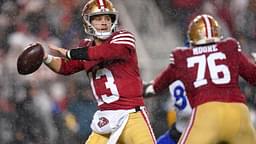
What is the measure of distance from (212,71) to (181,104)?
867 millimetres

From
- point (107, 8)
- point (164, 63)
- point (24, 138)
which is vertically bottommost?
point (24, 138)

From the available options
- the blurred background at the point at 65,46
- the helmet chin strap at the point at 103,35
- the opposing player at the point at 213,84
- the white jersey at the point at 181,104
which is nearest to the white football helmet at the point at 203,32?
the opposing player at the point at 213,84

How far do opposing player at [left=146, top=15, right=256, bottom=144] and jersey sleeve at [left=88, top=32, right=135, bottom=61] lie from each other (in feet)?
0.77

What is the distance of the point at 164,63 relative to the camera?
6.72 m

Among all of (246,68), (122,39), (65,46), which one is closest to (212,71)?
(246,68)

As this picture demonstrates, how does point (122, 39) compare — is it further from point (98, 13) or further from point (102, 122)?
point (102, 122)

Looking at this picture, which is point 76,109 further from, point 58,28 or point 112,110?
point 112,110

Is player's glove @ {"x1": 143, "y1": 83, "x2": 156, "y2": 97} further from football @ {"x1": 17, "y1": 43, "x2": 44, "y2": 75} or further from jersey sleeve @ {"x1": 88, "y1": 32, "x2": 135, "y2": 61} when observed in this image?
football @ {"x1": 17, "y1": 43, "x2": 44, "y2": 75}

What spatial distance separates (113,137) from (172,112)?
6.24ft

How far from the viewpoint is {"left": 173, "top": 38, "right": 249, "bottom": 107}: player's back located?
4641 millimetres

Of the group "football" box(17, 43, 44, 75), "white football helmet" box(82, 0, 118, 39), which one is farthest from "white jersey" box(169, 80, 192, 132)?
"football" box(17, 43, 44, 75)

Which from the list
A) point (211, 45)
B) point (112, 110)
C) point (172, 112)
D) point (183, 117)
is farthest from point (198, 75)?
point (172, 112)

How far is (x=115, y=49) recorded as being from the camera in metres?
4.78

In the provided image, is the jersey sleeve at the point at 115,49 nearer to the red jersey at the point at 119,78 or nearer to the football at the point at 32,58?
the red jersey at the point at 119,78
